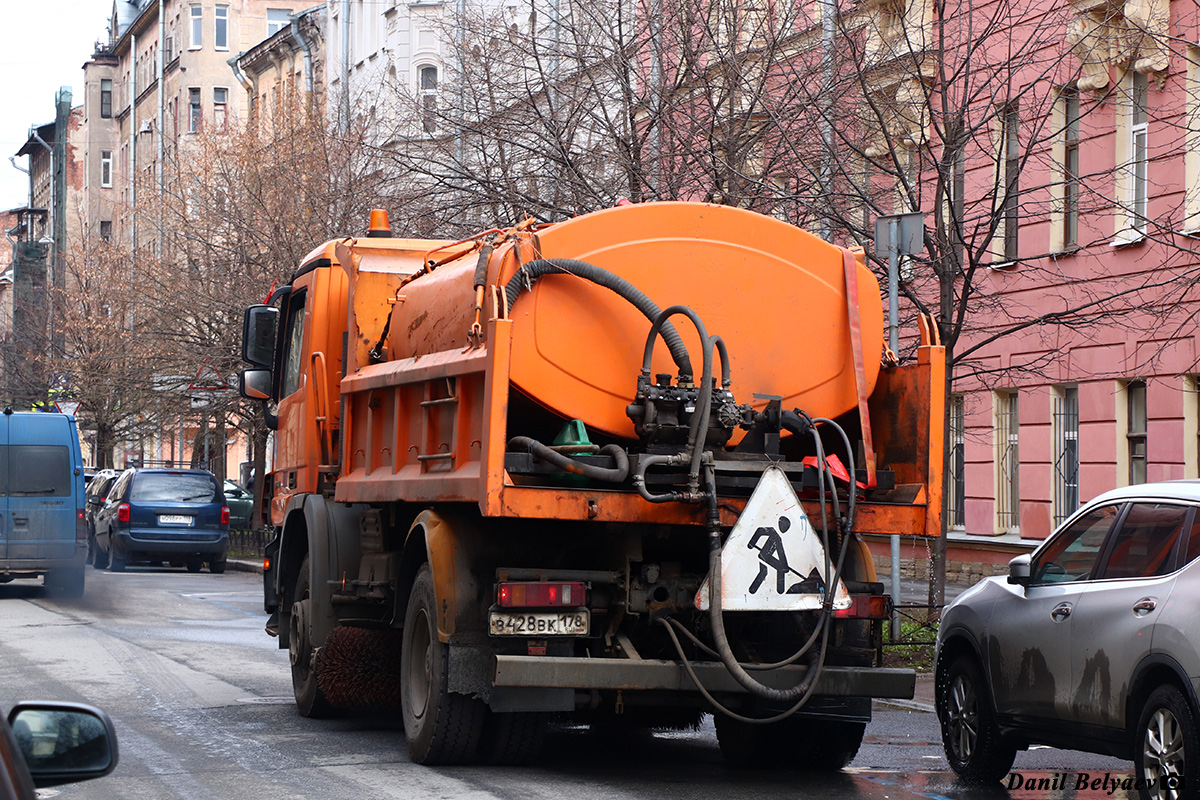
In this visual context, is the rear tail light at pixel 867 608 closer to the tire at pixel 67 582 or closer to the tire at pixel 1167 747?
the tire at pixel 1167 747

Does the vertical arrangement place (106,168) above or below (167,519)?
above

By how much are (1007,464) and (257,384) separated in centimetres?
1264

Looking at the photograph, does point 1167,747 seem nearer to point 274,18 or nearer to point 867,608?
point 867,608

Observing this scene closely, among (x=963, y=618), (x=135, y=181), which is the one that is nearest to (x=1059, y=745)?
(x=963, y=618)

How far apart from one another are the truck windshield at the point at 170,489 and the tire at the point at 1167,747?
23.3 metres

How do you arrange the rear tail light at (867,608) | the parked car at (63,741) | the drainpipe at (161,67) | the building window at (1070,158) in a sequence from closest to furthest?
the parked car at (63,741) → the rear tail light at (867,608) → the building window at (1070,158) → the drainpipe at (161,67)

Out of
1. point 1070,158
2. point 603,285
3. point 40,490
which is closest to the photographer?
point 603,285

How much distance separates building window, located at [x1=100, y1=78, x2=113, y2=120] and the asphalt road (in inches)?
3247

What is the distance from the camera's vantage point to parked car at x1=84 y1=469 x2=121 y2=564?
32.3m

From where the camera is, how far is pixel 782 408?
8.70 m

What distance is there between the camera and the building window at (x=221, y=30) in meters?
74.9

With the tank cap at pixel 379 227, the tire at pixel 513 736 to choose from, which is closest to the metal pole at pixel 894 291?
the tank cap at pixel 379 227

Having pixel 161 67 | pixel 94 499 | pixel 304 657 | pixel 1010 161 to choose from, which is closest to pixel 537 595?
pixel 304 657

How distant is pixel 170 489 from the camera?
1137 inches
